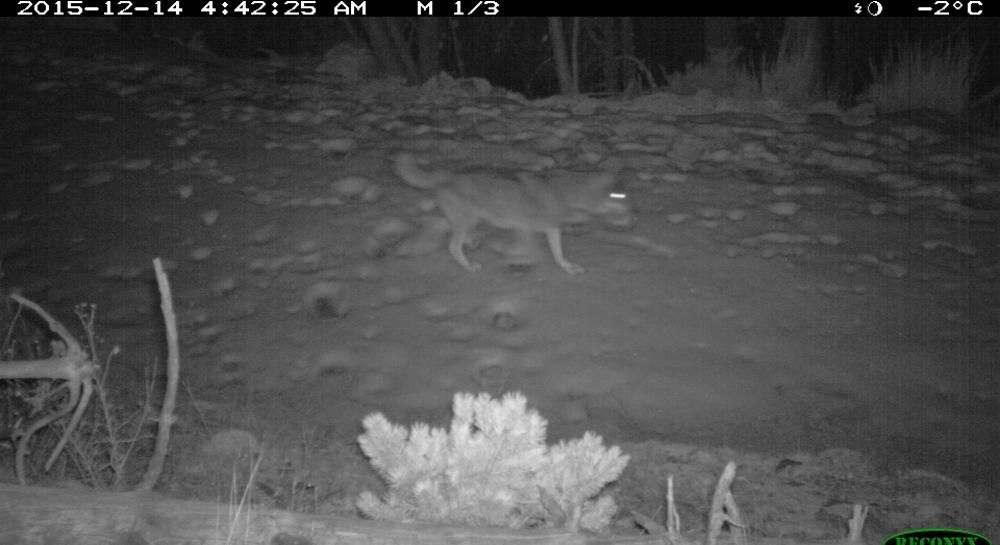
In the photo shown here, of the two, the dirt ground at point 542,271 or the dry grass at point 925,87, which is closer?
the dirt ground at point 542,271

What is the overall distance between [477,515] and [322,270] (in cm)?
261

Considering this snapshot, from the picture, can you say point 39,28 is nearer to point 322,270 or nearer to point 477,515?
point 322,270

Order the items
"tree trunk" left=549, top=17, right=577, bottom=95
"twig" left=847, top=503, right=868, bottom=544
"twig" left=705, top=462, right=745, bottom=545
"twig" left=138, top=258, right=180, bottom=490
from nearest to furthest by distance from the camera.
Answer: "twig" left=705, top=462, right=745, bottom=545
"twig" left=847, top=503, right=868, bottom=544
"twig" left=138, top=258, right=180, bottom=490
"tree trunk" left=549, top=17, right=577, bottom=95

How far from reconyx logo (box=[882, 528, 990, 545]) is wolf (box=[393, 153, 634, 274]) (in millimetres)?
2392

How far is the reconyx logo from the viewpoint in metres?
2.41

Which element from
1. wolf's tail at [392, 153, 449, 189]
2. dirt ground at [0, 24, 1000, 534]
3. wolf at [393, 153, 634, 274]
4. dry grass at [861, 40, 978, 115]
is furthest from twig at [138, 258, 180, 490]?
dry grass at [861, 40, 978, 115]

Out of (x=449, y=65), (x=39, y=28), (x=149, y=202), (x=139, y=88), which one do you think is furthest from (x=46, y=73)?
(x=449, y=65)

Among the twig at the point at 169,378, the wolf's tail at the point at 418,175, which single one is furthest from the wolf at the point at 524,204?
the twig at the point at 169,378

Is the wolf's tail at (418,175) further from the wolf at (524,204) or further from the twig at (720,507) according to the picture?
the twig at (720,507)

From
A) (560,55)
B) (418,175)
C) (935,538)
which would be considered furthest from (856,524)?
(560,55)

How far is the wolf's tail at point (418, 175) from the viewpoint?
553 centimetres

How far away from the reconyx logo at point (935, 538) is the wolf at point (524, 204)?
94.2 inches

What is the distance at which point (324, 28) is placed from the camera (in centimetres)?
1097

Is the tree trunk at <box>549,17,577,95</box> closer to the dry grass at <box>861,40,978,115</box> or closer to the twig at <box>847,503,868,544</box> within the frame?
the dry grass at <box>861,40,978,115</box>
